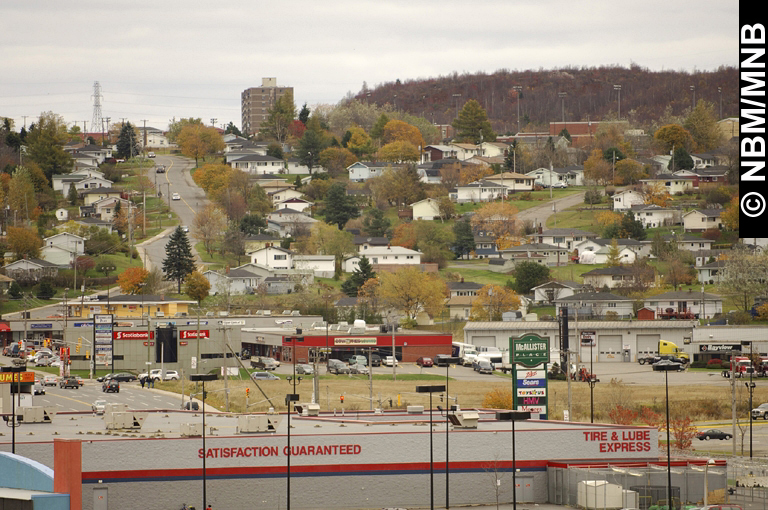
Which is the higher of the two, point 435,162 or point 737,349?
point 435,162

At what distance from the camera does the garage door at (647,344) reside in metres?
83.1

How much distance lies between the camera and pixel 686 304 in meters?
93.8

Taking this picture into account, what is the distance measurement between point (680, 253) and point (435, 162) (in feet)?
195

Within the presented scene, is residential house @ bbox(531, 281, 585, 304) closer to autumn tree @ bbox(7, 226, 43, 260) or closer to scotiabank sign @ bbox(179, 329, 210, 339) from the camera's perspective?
scotiabank sign @ bbox(179, 329, 210, 339)

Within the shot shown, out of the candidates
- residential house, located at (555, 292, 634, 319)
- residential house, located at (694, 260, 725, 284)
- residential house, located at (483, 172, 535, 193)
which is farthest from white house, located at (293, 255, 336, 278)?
residential house, located at (483, 172, 535, 193)

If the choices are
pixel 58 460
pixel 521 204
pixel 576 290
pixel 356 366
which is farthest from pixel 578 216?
pixel 58 460

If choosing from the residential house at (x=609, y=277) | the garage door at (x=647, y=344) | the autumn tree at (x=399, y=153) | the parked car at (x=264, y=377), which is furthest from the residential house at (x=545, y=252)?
the autumn tree at (x=399, y=153)

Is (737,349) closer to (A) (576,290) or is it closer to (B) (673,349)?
(B) (673,349)

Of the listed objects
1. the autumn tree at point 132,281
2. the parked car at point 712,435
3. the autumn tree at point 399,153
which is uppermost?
the autumn tree at point 399,153

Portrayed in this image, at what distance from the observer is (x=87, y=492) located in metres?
35.7

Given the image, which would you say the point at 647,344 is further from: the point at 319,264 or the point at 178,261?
the point at 178,261

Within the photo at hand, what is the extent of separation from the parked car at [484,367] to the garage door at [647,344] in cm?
1337

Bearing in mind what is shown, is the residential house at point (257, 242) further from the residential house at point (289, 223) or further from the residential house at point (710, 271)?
the residential house at point (710, 271)

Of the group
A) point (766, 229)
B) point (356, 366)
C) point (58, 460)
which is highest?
point (766, 229)
